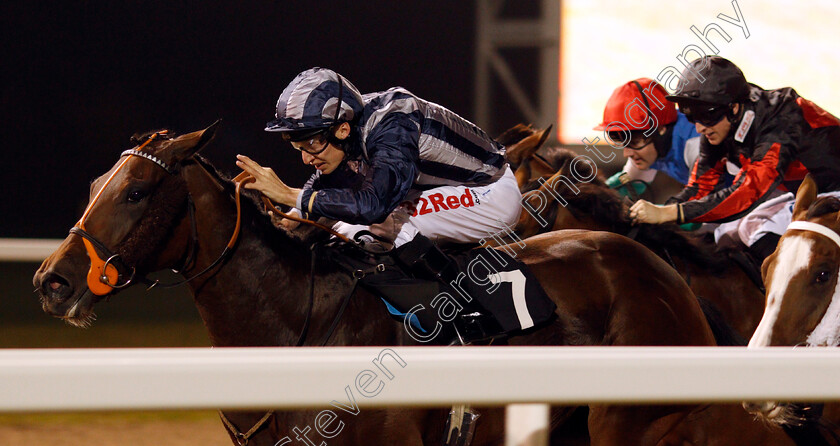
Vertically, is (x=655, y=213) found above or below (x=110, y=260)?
below

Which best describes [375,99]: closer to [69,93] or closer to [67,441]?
Answer: [67,441]

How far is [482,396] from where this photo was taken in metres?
0.99

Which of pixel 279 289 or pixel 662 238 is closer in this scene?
pixel 279 289

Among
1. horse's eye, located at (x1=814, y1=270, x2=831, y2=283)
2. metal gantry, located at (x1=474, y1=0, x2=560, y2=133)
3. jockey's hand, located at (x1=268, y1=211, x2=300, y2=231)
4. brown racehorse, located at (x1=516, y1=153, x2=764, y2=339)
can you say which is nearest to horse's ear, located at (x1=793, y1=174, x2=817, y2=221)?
horse's eye, located at (x1=814, y1=270, x2=831, y2=283)

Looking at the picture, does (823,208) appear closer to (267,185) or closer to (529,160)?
(267,185)

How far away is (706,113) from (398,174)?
131 centimetres

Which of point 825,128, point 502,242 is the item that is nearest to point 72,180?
point 502,242

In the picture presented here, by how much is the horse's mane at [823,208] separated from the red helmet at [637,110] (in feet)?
5.25

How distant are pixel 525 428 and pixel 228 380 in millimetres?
376

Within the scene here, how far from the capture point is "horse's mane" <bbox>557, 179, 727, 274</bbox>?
123 inches

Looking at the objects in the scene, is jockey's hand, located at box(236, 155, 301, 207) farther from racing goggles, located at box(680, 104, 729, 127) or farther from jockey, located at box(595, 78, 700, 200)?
jockey, located at box(595, 78, 700, 200)

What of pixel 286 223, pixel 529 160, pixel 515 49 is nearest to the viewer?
pixel 286 223

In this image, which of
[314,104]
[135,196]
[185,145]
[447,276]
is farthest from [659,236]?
[135,196]

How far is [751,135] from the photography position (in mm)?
2820
